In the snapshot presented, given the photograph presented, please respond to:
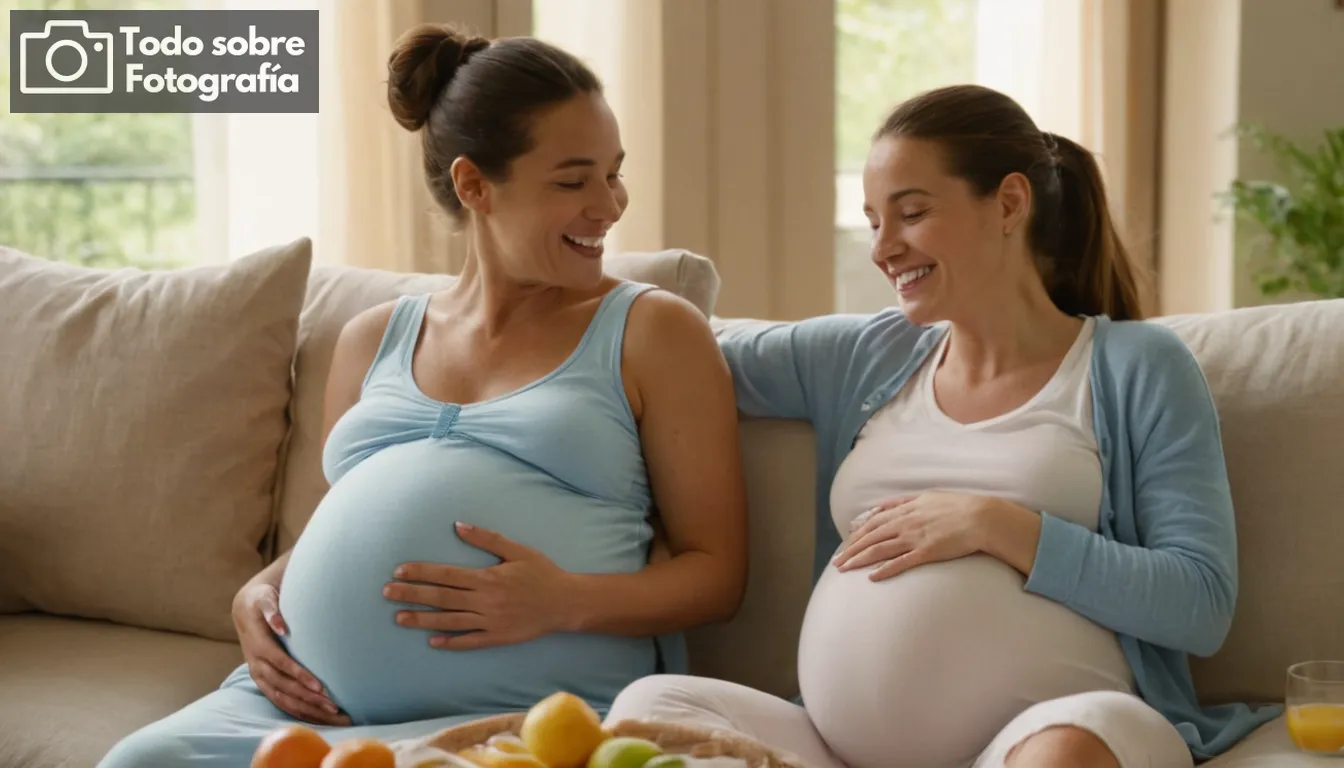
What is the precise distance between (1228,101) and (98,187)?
2.67m

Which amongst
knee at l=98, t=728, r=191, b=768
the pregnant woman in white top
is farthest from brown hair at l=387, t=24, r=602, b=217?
knee at l=98, t=728, r=191, b=768

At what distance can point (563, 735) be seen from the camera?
1070mm

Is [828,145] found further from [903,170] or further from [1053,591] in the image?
[1053,591]

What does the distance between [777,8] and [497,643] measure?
2.22m

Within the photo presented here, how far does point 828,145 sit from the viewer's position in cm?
353

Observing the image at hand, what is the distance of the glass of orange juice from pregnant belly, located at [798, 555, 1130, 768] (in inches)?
6.5

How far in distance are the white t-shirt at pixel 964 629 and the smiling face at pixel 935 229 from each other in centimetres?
13

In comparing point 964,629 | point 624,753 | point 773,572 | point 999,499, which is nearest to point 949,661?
point 964,629

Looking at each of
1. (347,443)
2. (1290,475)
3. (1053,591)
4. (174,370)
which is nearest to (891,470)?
(1053,591)

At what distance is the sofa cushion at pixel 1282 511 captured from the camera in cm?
165

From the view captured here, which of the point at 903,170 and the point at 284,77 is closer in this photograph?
the point at 903,170

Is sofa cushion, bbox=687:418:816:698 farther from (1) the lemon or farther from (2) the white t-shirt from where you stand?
(1) the lemon

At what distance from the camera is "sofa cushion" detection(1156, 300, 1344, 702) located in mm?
1652

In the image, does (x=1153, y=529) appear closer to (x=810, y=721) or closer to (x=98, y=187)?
(x=810, y=721)
